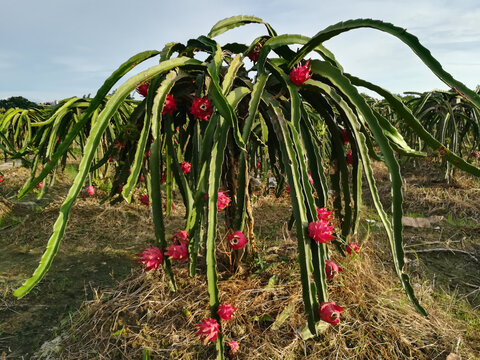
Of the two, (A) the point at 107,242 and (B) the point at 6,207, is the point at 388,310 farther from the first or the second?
(B) the point at 6,207

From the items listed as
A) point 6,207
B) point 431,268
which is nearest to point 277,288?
point 431,268

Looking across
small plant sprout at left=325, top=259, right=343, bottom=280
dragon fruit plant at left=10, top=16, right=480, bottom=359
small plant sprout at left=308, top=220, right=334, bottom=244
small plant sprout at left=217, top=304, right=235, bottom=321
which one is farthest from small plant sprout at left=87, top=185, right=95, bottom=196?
small plant sprout at left=308, top=220, right=334, bottom=244

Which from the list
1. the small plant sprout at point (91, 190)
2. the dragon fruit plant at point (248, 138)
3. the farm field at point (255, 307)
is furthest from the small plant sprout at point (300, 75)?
the small plant sprout at point (91, 190)

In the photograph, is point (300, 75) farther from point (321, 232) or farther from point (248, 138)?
point (321, 232)

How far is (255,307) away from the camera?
1.46 meters

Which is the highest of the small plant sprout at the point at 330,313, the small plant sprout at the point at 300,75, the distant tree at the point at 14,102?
the distant tree at the point at 14,102

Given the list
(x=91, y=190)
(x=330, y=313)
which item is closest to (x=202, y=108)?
(x=330, y=313)

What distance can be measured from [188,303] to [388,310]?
2.98 feet

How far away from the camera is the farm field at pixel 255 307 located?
138 cm

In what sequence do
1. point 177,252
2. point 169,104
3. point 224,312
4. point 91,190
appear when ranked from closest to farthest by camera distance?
point 224,312 → point 177,252 → point 169,104 → point 91,190

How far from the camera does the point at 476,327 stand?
1617 millimetres

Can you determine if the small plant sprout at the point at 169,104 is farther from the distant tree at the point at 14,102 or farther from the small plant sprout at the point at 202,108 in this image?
the distant tree at the point at 14,102

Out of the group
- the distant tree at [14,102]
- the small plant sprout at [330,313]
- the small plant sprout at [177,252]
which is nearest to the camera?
the small plant sprout at [330,313]

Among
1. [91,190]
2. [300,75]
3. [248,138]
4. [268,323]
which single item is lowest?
[268,323]
